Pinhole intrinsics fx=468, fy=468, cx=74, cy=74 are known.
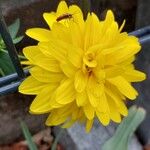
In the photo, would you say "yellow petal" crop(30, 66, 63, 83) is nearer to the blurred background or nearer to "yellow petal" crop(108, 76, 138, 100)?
Result: "yellow petal" crop(108, 76, 138, 100)

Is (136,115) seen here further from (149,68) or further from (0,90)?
(149,68)

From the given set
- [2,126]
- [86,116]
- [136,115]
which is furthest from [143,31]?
[2,126]

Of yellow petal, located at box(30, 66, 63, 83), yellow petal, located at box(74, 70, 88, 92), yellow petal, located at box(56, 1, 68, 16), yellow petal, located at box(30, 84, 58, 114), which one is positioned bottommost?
yellow petal, located at box(30, 84, 58, 114)

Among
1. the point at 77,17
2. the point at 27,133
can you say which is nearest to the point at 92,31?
the point at 77,17

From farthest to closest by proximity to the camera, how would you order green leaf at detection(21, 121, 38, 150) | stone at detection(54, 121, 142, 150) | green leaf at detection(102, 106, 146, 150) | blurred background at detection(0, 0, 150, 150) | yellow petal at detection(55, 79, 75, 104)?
stone at detection(54, 121, 142, 150)
blurred background at detection(0, 0, 150, 150)
green leaf at detection(21, 121, 38, 150)
green leaf at detection(102, 106, 146, 150)
yellow petal at detection(55, 79, 75, 104)

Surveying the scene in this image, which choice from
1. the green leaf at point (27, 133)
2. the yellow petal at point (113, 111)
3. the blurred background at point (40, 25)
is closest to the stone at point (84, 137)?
the blurred background at point (40, 25)

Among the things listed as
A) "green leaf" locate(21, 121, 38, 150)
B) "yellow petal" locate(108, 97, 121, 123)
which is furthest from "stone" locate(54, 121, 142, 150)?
"yellow petal" locate(108, 97, 121, 123)
